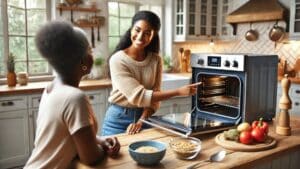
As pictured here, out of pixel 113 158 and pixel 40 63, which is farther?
pixel 40 63

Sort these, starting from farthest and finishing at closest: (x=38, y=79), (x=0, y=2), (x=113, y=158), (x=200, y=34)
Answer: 1. (x=200, y=34)
2. (x=38, y=79)
3. (x=0, y=2)
4. (x=113, y=158)

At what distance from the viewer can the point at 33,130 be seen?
3279 millimetres

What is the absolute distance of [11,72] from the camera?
3408 millimetres

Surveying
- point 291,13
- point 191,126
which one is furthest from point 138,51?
point 291,13

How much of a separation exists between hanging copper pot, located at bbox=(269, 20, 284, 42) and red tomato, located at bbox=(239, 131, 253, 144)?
3.20m

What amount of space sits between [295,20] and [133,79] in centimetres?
301

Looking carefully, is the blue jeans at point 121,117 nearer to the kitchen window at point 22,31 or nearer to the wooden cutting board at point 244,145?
the wooden cutting board at point 244,145

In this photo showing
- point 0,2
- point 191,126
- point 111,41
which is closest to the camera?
point 191,126

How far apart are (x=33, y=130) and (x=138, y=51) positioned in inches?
75.1

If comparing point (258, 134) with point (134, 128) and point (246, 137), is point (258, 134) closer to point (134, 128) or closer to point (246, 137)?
point (246, 137)

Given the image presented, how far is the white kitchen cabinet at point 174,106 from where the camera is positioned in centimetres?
398

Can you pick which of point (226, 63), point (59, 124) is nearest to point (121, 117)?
point (226, 63)

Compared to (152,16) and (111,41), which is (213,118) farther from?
(111,41)

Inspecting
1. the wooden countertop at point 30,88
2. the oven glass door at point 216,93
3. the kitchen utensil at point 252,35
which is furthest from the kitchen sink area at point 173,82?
the oven glass door at point 216,93
